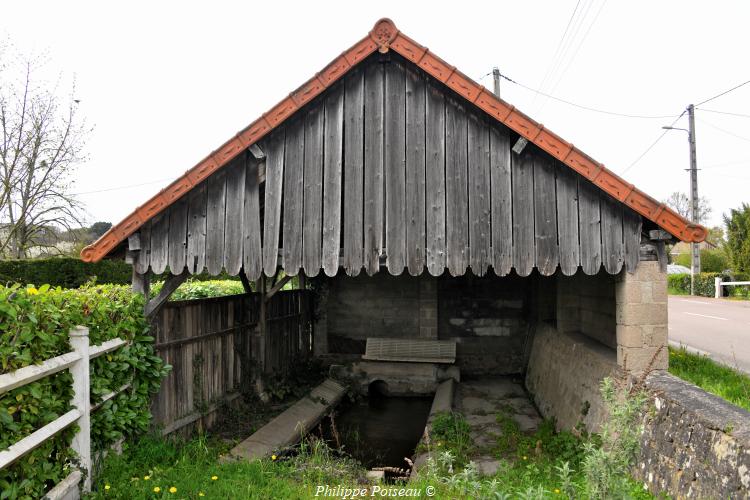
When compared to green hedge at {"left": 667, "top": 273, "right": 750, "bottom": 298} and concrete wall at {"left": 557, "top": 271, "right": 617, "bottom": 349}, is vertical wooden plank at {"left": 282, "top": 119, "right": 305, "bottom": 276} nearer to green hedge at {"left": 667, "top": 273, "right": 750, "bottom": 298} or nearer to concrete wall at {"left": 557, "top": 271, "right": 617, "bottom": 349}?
concrete wall at {"left": 557, "top": 271, "right": 617, "bottom": 349}

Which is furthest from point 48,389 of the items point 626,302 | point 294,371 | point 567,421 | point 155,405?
point 294,371

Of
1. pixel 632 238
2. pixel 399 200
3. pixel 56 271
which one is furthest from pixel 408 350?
pixel 56 271

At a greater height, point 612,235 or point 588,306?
point 612,235

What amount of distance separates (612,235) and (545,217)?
0.75 meters

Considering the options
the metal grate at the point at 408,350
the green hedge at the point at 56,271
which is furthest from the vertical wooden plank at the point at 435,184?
the green hedge at the point at 56,271

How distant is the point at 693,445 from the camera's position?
3.93 metres

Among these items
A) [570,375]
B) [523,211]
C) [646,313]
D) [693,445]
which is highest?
Result: [523,211]

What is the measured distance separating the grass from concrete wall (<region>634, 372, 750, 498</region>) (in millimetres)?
1168

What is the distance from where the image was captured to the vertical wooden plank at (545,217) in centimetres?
585

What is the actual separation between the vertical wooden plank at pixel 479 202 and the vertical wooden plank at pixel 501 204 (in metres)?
0.06

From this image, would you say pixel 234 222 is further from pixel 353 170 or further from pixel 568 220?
pixel 568 220

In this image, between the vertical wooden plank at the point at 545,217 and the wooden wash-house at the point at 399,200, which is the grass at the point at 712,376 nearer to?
the wooden wash-house at the point at 399,200

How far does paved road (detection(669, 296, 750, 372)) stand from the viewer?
9328mm

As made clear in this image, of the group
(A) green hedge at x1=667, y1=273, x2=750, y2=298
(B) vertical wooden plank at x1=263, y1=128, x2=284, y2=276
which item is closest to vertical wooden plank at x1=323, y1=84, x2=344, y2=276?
(B) vertical wooden plank at x1=263, y1=128, x2=284, y2=276
